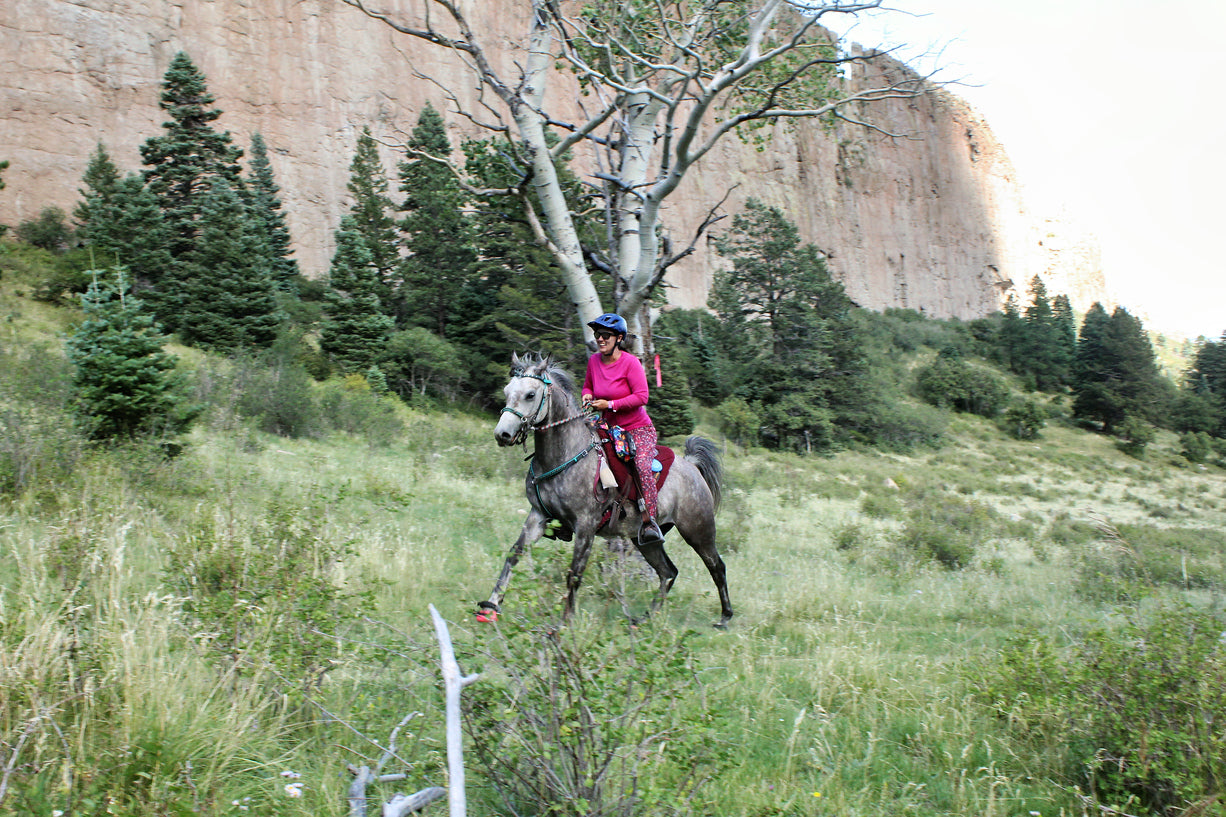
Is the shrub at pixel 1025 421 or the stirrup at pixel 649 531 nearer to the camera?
the stirrup at pixel 649 531

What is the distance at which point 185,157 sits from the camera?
3431 centimetres

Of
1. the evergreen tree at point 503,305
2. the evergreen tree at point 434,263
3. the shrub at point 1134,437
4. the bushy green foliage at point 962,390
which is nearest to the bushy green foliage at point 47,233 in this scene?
the evergreen tree at point 434,263

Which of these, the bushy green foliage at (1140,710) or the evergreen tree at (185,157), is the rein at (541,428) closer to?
the bushy green foliage at (1140,710)

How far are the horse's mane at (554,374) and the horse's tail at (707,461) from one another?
5.74 ft

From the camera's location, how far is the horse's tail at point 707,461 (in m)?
7.32

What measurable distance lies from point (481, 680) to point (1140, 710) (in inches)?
124

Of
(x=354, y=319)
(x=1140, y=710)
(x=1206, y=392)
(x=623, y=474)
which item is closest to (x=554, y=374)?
(x=623, y=474)

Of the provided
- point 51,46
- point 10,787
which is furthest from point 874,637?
point 51,46

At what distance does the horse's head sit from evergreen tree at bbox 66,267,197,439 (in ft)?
19.7

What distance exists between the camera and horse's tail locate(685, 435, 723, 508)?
7.32m

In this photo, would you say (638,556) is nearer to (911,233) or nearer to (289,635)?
(289,635)

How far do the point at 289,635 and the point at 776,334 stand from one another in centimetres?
4239

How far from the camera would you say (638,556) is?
27.2ft

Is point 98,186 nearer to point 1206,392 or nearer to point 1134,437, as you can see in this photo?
point 1134,437
